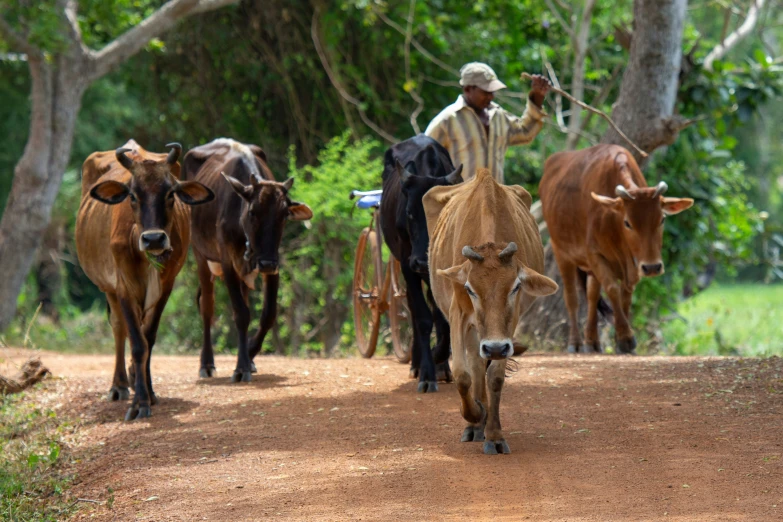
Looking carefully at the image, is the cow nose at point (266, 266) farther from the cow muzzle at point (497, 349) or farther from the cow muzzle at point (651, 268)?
the cow muzzle at point (497, 349)

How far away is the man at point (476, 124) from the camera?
9.25m

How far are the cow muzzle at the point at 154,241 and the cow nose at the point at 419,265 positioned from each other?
174 centimetres

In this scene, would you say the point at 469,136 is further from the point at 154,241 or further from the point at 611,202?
the point at 154,241

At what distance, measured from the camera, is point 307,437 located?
7082 millimetres

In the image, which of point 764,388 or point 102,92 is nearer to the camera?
point 764,388

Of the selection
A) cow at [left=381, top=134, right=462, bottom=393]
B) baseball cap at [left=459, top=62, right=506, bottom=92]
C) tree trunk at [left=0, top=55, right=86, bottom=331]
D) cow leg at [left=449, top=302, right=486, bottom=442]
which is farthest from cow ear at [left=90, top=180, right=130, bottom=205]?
tree trunk at [left=0, top=55, right=86, bottom=331]

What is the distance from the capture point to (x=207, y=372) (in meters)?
10.0

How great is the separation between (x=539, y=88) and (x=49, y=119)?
825 cm

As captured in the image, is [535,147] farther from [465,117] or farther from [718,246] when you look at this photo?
[465,117]

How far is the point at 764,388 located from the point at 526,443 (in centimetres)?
201

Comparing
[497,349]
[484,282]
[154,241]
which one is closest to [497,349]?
[497,349]

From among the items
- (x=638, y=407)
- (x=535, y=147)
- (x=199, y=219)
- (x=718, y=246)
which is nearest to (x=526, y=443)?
(x=638, y=407)

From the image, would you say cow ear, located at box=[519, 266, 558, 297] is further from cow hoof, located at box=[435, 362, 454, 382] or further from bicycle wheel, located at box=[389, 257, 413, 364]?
bicycle wheel, located at box=[389, 257, 413, 364]

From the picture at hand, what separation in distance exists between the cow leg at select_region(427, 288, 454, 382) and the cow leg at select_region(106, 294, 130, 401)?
248 centimetres
